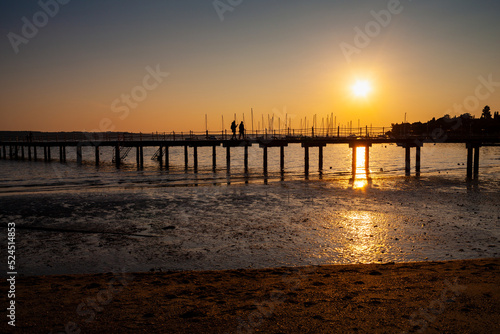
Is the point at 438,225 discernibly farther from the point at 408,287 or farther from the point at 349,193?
the point at 349,193

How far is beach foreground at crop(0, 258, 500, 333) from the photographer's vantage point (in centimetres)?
591

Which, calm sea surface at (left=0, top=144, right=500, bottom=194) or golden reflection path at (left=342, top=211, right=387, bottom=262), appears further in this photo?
calm sea surface at (left=0, top=144, right=500, bottom=194)

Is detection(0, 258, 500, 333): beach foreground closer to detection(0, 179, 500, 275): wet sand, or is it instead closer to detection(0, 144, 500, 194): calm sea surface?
detection(0, 179, 500, 275): wet sand

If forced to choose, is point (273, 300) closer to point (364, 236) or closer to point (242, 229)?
point (364, 236)

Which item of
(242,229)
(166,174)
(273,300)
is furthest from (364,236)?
(166,174)

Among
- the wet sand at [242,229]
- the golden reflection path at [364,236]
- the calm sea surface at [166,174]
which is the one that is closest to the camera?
the wet sand at [242,229]

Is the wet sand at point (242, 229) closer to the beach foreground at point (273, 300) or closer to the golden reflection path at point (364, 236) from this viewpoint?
the golden reflection path at point (364, 236)

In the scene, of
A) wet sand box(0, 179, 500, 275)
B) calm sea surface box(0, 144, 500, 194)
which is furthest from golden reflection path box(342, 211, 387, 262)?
calm sea surface box(0, 144, 500, 194)

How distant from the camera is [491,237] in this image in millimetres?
11789

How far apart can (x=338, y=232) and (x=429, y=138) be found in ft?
109

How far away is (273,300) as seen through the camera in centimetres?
693

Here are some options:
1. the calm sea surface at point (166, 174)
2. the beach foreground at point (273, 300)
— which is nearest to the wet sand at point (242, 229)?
the beach foreground at point (273, 300)

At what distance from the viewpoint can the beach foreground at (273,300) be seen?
591 centimetres

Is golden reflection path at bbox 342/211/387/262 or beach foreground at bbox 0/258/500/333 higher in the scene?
beach foreground at bbox 0/258/500/333
